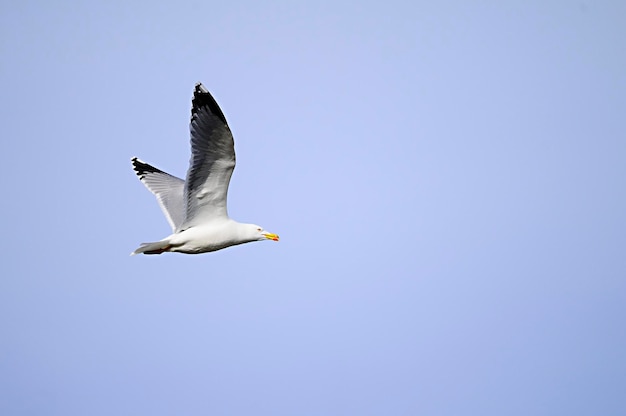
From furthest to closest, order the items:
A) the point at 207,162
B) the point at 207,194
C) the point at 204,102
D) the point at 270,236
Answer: the point at 270,236 < the point at 207,194 < the point at 207,162 < the point at 204,102

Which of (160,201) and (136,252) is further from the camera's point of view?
(160,201)

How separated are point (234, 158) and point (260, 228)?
1137 mm

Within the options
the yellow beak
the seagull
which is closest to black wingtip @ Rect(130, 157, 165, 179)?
the seagull

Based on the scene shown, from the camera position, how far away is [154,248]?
10320mm

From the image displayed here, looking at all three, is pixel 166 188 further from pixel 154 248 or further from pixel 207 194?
pixel 154 248

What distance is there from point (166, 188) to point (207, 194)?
7.83ft

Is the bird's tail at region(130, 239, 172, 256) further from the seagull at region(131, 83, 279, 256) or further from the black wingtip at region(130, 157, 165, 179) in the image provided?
the black wingtip at region(130, 157, 165, 179)

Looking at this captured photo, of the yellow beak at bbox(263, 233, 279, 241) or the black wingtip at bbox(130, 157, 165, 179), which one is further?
the black wingtip at bbox(130, 157, 165, 179)

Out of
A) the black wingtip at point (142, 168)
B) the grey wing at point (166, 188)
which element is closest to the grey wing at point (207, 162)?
the grey wing at point (166, 188)

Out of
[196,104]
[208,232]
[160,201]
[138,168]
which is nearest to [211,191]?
[208,232]

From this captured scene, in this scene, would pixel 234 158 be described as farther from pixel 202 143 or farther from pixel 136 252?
pixel 136 252

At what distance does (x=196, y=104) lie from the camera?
32.6 feet

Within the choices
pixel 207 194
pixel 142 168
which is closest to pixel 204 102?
pixel 207 194

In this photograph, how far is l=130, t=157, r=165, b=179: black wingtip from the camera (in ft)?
43.7
